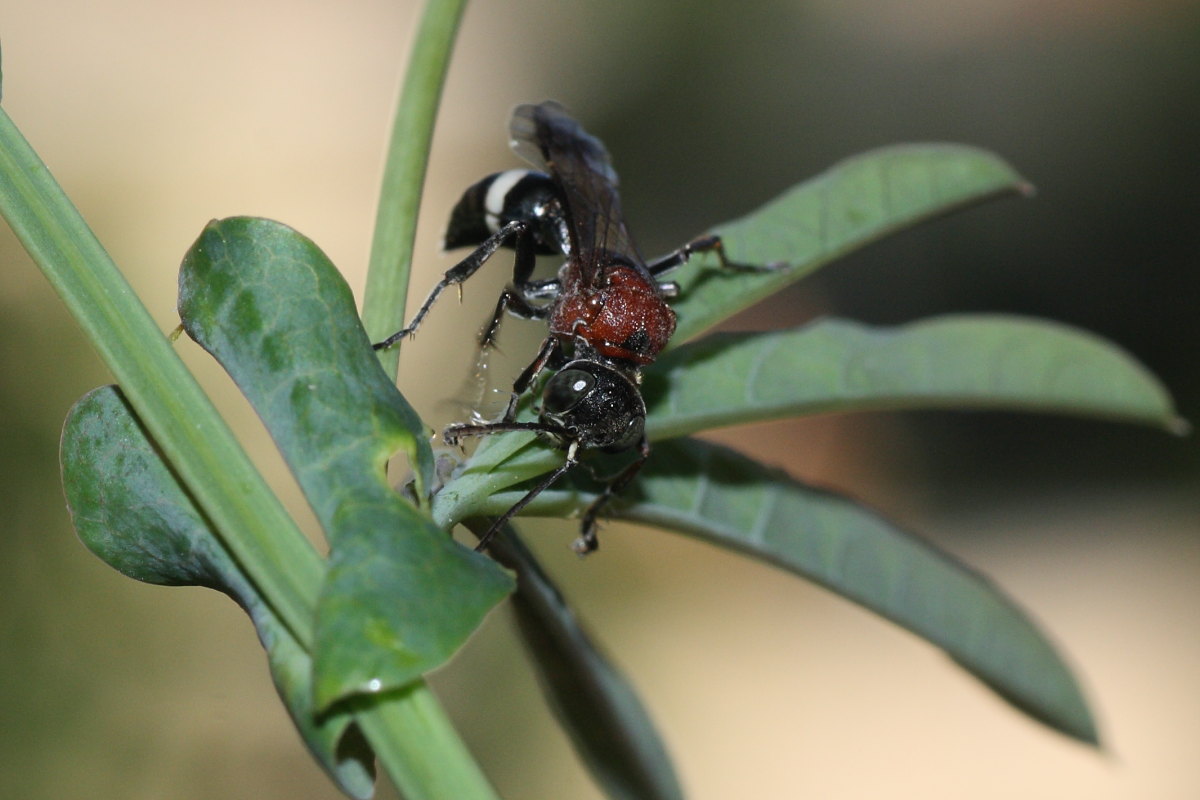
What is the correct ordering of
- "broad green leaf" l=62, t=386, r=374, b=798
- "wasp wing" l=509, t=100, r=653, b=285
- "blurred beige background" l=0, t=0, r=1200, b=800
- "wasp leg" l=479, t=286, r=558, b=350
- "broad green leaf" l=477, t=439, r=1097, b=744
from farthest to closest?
"blurred beige background" l=0, t=0, r=1200, b=800, "wasp wing" l=509, t=100, r=653, b=285, "wasp leg" l=479, t=286, r=558, b=350, "broad green leaf" l=477, t=439, r=1097, b=744, "broad green leaf" l=62, t=386, r=374, b=798

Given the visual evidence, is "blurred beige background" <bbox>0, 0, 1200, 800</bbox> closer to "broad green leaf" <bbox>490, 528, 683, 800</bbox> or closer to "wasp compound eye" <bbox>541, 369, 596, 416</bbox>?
"wasp compound eye" <bbox>541, 369, 596, 416</bbox>

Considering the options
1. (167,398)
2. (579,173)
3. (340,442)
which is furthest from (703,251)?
(167,398)

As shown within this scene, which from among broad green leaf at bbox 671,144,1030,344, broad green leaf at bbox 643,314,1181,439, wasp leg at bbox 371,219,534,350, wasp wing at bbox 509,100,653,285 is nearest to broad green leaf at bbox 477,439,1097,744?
broad green leaf at bbox 643,314,1181,439

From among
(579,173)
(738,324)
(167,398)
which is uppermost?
(167,398)

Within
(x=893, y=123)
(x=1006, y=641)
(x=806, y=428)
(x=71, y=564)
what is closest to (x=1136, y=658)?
(x=806, y=428)

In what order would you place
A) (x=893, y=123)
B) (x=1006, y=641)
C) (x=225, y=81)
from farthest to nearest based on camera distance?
(x=893, y=123), (x=225, y=81), (x=1006, y=641)

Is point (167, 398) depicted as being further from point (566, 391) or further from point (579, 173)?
point (579, 173)

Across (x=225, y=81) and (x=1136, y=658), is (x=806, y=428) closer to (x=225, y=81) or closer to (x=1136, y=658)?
(x=1136, y=658)
